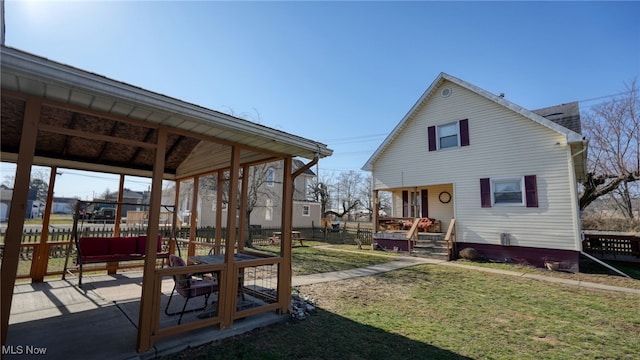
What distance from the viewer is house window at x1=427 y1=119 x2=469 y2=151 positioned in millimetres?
12320

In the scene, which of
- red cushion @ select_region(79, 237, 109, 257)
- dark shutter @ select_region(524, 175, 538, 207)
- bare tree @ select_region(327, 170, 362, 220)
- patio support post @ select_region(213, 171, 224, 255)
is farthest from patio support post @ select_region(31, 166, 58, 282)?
bare tree @ select_region(327, 170, 362, 220)

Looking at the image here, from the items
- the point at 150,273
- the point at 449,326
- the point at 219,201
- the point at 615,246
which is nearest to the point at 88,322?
the point at 150,273

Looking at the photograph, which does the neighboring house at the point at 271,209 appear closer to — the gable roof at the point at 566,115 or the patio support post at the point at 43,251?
the patio support post at the point at 43,251

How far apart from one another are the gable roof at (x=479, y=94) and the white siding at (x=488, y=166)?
0.21 meters

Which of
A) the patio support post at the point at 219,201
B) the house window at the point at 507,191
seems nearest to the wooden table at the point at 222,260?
the patio support post at the point at 219,201

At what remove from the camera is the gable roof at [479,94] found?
31.7ft

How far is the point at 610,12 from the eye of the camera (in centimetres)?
829

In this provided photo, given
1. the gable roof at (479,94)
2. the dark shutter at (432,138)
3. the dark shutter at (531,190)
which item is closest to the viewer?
the gable roof at (479,94)

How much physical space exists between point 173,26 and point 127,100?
4.60 metres

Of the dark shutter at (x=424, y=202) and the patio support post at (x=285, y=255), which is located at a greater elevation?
the dark shutter at (x=424, y=202)

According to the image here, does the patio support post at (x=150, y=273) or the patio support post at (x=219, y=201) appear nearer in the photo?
the patio support post at (x=150, y=273)

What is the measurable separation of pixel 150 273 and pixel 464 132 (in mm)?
12435

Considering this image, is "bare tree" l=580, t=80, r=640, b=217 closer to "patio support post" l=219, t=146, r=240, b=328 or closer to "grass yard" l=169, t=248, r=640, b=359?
"grass yard" l=169, t=248, r=640, b=359

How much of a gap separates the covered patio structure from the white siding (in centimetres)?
917
